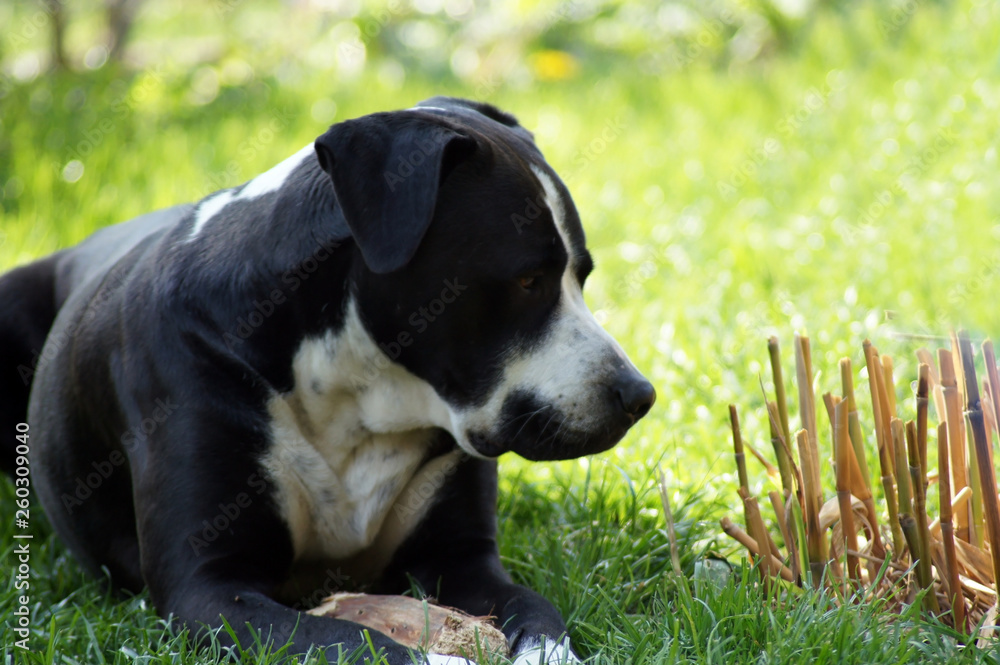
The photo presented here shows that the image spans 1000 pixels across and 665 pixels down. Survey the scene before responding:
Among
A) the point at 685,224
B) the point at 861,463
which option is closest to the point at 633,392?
the point at 861,463

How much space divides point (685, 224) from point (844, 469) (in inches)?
123

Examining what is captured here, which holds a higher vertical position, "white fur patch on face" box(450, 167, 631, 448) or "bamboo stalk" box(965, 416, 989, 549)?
"white fur patch on face" box(450, 167, 631, 448)

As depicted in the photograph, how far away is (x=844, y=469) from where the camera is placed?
2.03 meters

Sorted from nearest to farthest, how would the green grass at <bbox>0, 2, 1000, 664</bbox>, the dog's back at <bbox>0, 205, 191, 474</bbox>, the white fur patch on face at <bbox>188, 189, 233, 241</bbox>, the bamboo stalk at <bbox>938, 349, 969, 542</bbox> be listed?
the bamboo stalk at <bbox>938, 349, 969, 542</bbox>, the green grass at <bbox>0, 2, 1000, 664</bbox>, the white fur patch on face at <bbox>188, 189, 233, 241</bbox>, the dog's back at <bbox>0, 205, 191, 474</bbox>

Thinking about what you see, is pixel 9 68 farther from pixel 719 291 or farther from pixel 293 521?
pixel 293 521

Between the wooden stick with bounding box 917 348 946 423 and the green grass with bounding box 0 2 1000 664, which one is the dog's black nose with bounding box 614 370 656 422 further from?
the wooden stick with bounding box 917 348 946 423

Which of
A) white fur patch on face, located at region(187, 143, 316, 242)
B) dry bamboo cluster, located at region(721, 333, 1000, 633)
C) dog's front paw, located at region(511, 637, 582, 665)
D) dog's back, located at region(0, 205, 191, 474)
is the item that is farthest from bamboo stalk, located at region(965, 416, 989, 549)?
dog's back, located at region(0, 205, 191, 474)

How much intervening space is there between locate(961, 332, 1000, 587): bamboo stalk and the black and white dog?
1.93 ft

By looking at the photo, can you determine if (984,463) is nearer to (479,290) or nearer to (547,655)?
(547,655)

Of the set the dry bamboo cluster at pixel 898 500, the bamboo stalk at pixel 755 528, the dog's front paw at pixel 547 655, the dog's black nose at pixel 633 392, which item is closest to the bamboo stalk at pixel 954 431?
the dry bamboo cluster at pixel 898 500

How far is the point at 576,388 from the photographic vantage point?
2.11 meters

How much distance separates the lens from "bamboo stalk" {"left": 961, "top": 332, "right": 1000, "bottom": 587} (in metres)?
1.88

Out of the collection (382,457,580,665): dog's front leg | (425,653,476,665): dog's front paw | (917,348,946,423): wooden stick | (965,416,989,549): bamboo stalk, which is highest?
(917,348,946,423): wooden stick

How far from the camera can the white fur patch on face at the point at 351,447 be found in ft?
7.23
